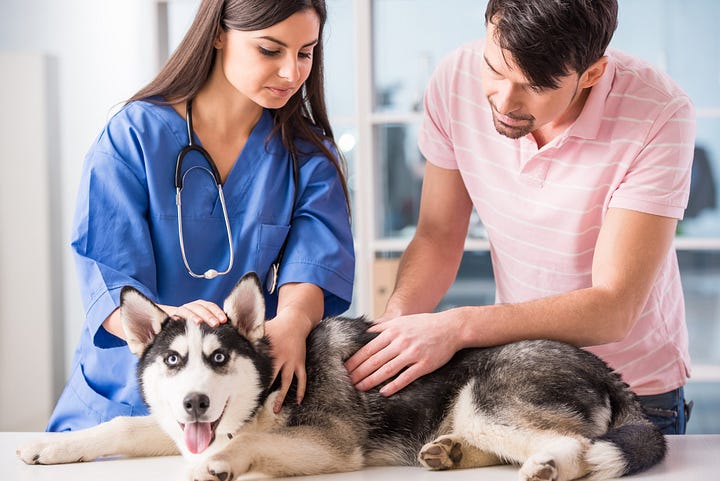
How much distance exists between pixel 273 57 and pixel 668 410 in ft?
3.54

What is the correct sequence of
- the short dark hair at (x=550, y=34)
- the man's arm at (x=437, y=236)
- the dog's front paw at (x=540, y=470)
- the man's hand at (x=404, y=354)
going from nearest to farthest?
the dog's front paw at (x=540, y=470)
the man's hand at (x=404, y=354)
the short dark hair at (x=550, y=34)
the man's arm at (x=437, y=236)

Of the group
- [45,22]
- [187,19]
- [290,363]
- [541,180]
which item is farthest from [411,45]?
[290,363]

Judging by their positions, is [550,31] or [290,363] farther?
[550,31]

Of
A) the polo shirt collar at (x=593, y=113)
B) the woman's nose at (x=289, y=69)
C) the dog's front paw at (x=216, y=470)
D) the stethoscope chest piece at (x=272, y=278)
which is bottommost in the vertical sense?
the dog's front paw at (x=216, y=470)

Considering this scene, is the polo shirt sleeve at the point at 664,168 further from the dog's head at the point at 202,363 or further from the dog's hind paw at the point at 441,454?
the dog's head at the point at 202,363

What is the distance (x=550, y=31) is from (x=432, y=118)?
1.52 ft

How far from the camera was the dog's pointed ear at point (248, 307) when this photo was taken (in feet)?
4.04

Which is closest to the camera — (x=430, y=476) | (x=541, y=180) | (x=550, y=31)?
(x=430, y=476)

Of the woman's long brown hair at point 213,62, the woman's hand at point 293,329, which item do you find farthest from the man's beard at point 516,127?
the woman's hand at point 293,329

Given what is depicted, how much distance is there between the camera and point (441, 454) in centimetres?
119

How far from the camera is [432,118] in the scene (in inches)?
72.3

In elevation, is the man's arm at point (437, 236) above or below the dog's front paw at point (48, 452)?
above

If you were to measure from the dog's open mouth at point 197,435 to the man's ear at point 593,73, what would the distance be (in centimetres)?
96

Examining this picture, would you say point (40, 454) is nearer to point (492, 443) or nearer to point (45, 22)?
point (492, 443)
